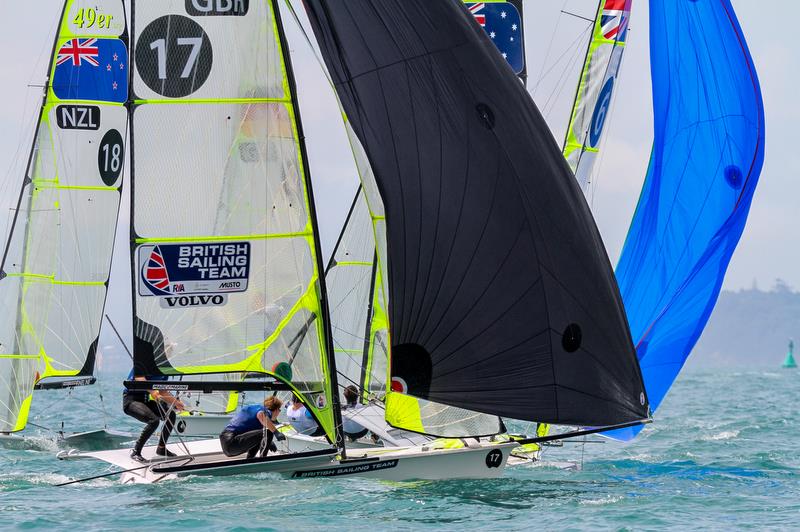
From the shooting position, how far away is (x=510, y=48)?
15.4 m

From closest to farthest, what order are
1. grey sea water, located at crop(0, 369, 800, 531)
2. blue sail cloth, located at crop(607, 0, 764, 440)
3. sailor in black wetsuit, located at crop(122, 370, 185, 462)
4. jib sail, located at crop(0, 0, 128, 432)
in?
grey sea water, located at crop(0, 369, 800, 531), sailor in black wetsuit, located at crop(122, 370, 185, 462), blue sail cloth, located at crop(607, 0, 764, 440), jib sail, located at crop(0, 0, 128, 432)

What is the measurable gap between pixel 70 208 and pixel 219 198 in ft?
27.6

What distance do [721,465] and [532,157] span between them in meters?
6.05

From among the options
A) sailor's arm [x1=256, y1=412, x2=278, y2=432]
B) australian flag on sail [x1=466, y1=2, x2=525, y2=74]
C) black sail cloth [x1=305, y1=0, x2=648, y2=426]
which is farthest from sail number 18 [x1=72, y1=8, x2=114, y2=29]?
sailor's arm [x1=256, y1=412, x2=278, y2=432]

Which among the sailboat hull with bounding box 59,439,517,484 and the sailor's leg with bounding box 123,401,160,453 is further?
the sailor's leg with bounding box 123,401,160,453

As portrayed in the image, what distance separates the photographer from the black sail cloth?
1123cm

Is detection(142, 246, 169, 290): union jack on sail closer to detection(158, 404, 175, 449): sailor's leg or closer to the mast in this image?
detection(158, 404, 175, 449): sailor's leg

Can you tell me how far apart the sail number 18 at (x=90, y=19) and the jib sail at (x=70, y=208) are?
2 cm

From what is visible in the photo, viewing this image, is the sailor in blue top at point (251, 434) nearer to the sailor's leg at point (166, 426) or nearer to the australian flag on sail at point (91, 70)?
the sailor's leg at point (166, 426)

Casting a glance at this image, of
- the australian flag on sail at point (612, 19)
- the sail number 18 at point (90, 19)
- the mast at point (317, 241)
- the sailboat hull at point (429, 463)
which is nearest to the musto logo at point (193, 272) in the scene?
the mast at point (317, 241)

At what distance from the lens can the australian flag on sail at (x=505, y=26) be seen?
15398 mm

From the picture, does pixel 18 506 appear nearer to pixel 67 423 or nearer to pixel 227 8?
pixel 227 8

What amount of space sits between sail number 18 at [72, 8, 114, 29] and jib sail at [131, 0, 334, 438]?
8.33m

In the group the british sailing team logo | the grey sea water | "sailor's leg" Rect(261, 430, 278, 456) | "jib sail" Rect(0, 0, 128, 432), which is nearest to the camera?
the grey sea water
